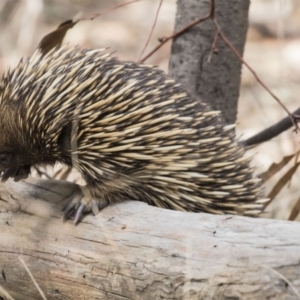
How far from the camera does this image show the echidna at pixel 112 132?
3170 mm

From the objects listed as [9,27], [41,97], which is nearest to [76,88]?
[41,97]

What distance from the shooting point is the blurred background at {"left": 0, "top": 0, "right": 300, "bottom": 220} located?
7.83 metres

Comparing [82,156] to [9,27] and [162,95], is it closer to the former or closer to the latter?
[162,95]

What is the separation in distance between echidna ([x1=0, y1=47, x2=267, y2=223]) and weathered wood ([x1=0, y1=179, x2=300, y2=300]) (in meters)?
0.13

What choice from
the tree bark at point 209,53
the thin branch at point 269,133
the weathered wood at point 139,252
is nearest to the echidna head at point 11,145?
the weathered wood at point 139,252

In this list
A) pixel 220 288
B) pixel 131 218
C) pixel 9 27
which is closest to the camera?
pixel 220 288

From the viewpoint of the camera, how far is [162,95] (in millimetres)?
3279

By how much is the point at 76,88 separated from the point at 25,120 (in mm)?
251

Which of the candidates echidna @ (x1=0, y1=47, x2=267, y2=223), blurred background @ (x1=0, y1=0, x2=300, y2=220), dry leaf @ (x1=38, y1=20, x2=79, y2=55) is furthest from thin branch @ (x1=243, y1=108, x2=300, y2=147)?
blurred background @ (x1=0, y1=0, x2=300, y2=220)

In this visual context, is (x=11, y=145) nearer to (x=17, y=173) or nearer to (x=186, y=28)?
(x=17, y=173)

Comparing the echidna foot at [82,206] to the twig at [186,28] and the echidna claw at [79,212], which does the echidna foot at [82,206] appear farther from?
the twig at [186,28]

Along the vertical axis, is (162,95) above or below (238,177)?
above

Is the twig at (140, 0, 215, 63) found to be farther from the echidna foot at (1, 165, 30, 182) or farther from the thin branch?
the echidna foot at (1, 165, 30, 182)

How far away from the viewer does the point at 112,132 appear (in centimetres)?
316
